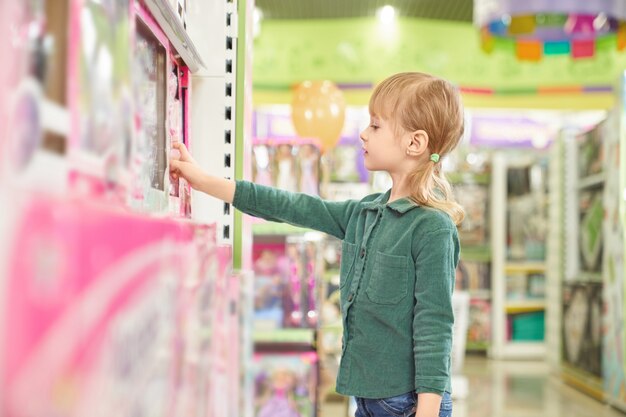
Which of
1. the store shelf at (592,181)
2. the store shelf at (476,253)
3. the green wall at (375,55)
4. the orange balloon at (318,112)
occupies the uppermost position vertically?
the green wall at (375,55)

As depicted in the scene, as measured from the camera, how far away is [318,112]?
14.8ft

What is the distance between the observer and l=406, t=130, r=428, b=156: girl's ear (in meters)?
1.55

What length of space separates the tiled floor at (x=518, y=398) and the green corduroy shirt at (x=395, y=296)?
277 cm

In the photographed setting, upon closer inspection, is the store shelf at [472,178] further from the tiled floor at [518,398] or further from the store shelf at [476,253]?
the tiled floor at [518,398]

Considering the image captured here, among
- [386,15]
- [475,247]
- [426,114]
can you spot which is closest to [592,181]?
[475,247]

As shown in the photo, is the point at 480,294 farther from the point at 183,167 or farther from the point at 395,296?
the point at 183,167

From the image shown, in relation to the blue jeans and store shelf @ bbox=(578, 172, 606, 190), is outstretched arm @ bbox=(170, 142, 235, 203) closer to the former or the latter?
the blue jeans

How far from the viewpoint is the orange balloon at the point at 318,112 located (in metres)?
4.51

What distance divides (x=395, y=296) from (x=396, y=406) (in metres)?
0.21

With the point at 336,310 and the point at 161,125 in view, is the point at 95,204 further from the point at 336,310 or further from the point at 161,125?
the point at 336,310

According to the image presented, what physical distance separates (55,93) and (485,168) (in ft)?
24.4

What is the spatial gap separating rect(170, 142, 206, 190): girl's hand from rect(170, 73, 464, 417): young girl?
0.25 feet

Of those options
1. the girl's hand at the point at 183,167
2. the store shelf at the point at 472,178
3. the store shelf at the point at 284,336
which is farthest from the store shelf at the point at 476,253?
the girl's hand at the point at 183,167

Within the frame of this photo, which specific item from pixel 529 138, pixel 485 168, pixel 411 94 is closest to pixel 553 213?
pixel 485 168
